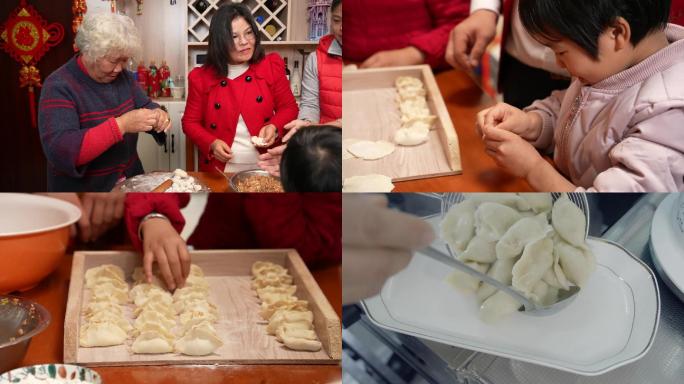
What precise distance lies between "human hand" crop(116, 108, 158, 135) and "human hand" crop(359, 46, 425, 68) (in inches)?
14.1

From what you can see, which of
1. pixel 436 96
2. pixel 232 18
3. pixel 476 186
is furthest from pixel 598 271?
pixel 232 18

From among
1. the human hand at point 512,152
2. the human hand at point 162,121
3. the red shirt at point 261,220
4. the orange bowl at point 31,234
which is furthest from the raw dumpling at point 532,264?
the orange bowl at point 31,234

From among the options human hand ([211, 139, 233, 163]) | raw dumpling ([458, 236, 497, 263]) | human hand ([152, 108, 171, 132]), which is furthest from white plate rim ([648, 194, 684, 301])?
human hand ([152, 108, 171, 132])

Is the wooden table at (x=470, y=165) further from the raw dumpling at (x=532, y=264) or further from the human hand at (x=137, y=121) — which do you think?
the human hand at (x=137, y=121)

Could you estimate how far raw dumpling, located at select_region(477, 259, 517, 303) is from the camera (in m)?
1.18

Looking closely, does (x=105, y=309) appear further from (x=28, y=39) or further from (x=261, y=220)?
(x=28, y=39)

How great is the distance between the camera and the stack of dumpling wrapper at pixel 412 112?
1.28 meters

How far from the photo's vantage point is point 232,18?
121 centimetres

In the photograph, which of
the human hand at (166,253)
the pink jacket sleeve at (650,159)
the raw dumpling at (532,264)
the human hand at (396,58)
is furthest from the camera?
the human hand at (166,253)

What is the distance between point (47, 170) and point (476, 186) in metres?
0.71

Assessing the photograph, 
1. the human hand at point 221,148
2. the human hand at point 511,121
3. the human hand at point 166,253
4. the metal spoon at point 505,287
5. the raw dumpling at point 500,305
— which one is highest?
the human hand at point 511,121

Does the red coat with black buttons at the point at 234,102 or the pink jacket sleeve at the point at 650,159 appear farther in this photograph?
the red coat with black buttons at the point at 234,102

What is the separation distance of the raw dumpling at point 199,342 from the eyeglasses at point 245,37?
48 centimetres

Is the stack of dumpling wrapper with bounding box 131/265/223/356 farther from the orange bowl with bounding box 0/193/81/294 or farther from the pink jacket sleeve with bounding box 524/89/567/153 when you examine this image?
the pink jacket sleeve with bounding box 524/89/567/153
